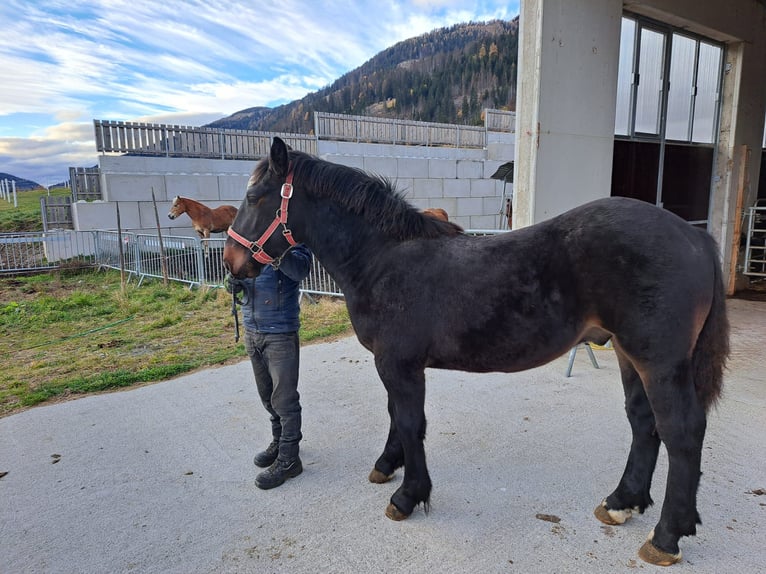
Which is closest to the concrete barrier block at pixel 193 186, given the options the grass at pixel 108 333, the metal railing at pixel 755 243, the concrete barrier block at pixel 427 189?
the grass at pixel 108 333

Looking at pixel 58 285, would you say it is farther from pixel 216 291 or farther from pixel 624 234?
pixel 624 234

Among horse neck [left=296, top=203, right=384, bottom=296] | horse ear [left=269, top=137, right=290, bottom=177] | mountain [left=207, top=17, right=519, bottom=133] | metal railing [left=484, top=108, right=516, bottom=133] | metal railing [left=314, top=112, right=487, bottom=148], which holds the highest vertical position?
mountain [left=207, top=17, right=519, bottom=133]

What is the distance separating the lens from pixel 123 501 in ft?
8.53

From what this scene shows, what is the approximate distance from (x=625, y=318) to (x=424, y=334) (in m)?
0.91

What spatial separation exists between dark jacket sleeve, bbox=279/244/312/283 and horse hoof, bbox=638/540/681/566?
7.08 feet

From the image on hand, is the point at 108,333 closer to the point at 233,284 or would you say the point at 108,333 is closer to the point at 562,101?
the point at 233,284

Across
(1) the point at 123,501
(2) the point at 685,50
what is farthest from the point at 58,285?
(2) the point at 685,50

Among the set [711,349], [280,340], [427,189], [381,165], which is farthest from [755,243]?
[381,165]

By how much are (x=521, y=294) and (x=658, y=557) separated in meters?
1.30

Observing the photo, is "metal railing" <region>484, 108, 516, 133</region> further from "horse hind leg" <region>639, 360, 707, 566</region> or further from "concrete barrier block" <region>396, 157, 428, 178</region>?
"horse hind leg" <region>639, 360, 707, 566</region>

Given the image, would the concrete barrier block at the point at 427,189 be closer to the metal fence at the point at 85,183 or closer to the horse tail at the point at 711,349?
the metal fence at the point at 85,183

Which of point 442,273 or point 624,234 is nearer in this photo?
point 624,234

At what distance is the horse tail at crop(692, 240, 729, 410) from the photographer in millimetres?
2076

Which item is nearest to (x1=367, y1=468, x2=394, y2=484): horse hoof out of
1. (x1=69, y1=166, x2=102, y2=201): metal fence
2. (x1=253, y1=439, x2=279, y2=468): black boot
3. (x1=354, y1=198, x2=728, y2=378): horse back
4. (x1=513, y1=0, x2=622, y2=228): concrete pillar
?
(x1=253, y1=439, x2=279, y2=468): black boot
